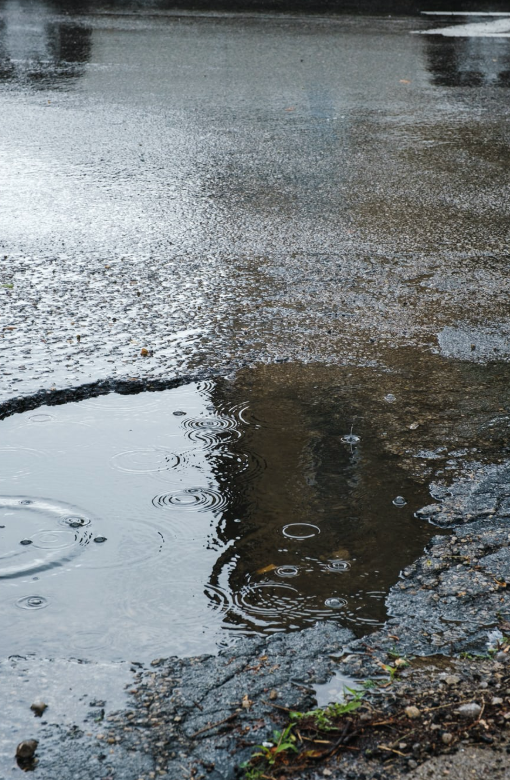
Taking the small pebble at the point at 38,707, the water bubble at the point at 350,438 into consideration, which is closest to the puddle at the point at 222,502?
the water bubble at the point at 350,438

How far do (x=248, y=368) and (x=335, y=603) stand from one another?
1.46 m

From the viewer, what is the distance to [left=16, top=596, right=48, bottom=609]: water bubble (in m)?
2.27

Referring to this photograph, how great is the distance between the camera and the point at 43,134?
6.86 m

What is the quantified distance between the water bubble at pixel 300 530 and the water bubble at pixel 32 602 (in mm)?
768

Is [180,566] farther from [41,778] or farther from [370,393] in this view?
[370,393]

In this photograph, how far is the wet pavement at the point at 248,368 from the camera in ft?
7.37

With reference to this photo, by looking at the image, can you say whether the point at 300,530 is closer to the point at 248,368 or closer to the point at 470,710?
the point at 470,710

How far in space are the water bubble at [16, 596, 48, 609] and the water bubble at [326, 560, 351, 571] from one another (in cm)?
84

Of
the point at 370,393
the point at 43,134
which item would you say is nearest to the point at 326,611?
the point at 370,393

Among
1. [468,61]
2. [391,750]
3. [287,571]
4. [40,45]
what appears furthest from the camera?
[40,45]

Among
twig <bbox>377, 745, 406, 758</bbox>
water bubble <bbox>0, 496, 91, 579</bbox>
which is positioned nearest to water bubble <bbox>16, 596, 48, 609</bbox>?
water bubble <bbox>0, 496, 91, 579</bbox>

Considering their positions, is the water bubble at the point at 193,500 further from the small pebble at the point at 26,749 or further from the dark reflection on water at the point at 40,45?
the dark reflection on water at the point at 40,45

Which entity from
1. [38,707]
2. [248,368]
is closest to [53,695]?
[38,707]

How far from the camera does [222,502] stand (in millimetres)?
2719
